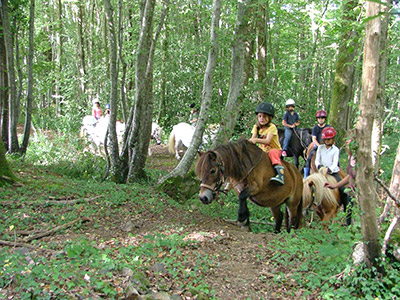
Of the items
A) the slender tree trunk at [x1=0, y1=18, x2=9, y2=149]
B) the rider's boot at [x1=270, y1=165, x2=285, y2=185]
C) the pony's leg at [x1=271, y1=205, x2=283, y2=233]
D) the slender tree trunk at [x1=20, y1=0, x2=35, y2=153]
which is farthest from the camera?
the slender tree trunk at [x1=0, y1=18, x2=9, y2=149]

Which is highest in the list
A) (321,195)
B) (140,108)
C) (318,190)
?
(140,108)

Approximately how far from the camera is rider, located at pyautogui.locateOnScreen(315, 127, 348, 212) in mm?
7926

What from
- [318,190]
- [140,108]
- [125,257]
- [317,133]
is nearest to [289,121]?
[317,133]

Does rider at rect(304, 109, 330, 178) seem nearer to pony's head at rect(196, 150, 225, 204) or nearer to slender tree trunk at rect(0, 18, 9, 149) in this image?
pony's head at rect(196, 150, 225, 204)

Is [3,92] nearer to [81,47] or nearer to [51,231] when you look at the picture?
[51,231]

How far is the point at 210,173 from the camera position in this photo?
6.05 metres

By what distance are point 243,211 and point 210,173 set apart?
1.25m

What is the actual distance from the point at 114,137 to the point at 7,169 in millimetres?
2662

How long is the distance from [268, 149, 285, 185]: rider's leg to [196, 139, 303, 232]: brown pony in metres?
0.09

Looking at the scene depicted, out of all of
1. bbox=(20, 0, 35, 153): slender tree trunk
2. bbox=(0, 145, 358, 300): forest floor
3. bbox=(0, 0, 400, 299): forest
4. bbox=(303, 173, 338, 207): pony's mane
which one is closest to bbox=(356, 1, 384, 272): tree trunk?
bbox=(0, 0, 400, 299): forest

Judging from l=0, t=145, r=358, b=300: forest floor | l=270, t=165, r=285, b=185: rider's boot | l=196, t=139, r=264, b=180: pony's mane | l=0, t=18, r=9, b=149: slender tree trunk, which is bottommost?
l=0, t=145, r=358, b=300: forest floor

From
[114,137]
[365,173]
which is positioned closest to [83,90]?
[114,137]

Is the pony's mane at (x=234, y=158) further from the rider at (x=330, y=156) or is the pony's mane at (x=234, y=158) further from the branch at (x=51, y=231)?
the branch at (x=51, y=231)

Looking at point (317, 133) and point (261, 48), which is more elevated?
point (261, 48)
